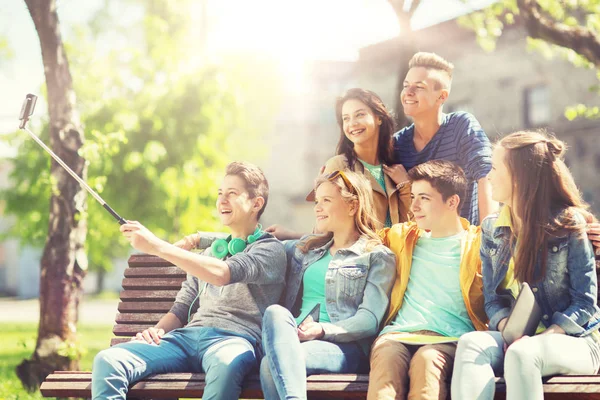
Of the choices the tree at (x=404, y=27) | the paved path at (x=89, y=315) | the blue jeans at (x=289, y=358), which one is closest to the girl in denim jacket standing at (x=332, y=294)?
the blue jeans at (x=289, y=358)

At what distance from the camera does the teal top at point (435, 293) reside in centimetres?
373

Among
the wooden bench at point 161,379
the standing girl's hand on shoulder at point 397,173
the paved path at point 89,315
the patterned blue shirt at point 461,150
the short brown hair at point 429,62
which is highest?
the short brown hair at point 429,62

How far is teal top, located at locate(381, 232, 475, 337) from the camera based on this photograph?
3.73 metres

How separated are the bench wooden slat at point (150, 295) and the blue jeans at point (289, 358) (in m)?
1.30

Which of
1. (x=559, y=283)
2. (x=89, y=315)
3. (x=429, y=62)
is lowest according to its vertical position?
(x=89, y=315)

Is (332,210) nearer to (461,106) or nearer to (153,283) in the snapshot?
(153,283)

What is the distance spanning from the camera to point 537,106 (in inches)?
1005

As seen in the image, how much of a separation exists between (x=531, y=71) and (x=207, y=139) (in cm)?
1084

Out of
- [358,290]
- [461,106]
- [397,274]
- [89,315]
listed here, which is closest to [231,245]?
[358,290]

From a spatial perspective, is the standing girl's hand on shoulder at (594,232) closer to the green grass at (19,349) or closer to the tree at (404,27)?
the green grass at (19,349)

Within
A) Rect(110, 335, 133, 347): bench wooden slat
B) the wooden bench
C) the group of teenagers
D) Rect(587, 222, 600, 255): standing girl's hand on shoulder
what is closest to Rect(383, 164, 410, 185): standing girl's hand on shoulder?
the group of teenagers

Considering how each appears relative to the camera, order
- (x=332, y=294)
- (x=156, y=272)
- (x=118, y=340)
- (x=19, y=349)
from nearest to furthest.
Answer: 1. (x=332, y=294)
2. (x=118, y=340)
3. (x=156, y=272)
4. (x=19, y=349)

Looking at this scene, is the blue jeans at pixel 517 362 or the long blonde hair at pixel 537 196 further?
the long blonde hair at pixel 537 196

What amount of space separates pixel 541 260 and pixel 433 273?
52cm
